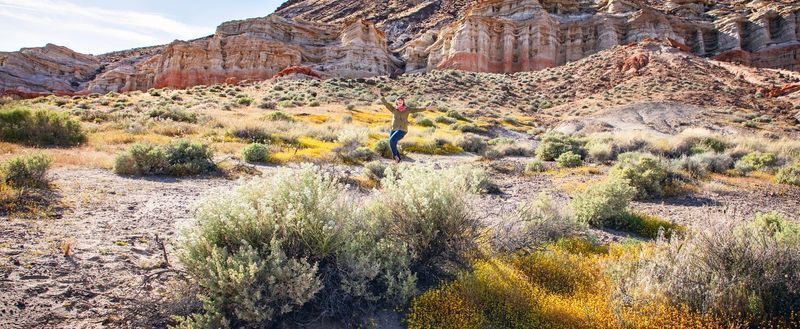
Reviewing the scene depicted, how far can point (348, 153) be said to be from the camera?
12.2 meters

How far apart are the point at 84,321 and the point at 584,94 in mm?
38699

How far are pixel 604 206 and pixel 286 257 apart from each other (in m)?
5.33

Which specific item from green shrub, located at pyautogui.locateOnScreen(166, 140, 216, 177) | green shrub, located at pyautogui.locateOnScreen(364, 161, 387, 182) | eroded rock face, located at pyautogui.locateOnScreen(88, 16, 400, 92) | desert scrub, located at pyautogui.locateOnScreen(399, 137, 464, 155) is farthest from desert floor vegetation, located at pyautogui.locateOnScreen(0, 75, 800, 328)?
eroded rock face, located at pyautogui.locateOnScreen(88, 16, 400, 92)

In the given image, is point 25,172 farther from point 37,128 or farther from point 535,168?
point 535,168

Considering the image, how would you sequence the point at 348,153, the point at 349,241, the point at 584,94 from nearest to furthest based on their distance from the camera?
1. the point at 349,241
2. the point at 348,153
3. the point at 584,94

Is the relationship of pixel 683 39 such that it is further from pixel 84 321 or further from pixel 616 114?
pixel 84 321

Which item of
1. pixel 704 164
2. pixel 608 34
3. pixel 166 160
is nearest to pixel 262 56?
pixel 608 34

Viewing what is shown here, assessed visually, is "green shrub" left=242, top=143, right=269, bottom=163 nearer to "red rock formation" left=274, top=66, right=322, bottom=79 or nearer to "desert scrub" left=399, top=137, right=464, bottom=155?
"desert scrub" left=399, top=137, right=464, bottom=155

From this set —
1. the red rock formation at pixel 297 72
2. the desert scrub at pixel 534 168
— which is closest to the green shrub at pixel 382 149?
the desert scrub at pixel 534 168

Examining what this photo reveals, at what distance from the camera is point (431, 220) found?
3.87m

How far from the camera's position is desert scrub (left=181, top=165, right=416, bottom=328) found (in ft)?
9.17

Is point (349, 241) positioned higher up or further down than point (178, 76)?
further down

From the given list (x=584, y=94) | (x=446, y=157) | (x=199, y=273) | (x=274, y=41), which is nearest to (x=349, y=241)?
(x=199, y=273)

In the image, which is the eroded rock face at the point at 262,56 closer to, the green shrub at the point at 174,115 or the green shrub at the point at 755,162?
the green shrub at the point at 174,115
